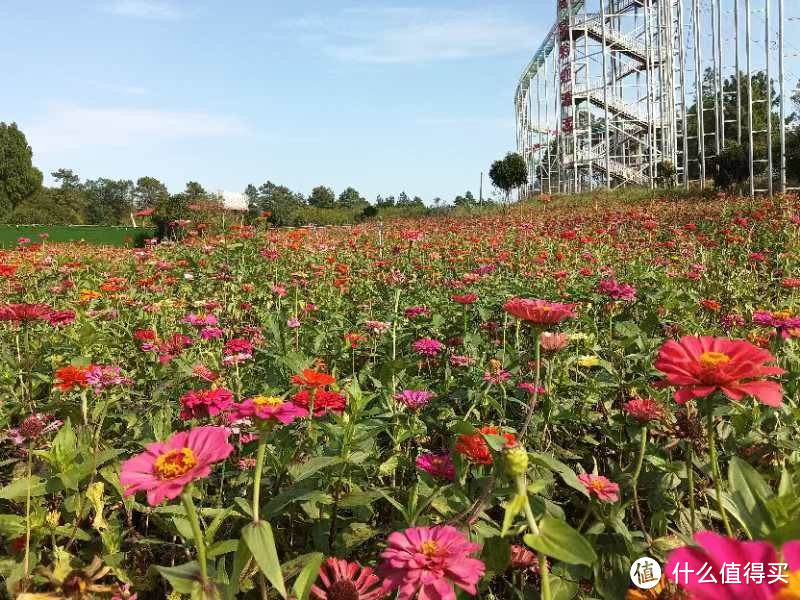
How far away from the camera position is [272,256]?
408cm

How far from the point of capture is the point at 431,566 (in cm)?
80

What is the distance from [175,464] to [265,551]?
178 mm

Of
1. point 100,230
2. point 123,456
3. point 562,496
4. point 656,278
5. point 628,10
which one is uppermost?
point 628,10

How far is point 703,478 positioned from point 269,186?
8858cm

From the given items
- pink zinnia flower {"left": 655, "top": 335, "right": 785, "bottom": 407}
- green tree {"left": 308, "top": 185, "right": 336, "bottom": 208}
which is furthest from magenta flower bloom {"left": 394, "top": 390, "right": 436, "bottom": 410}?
green tree {"left": 308, "top": 185, "right": 336, "bottom": 208}

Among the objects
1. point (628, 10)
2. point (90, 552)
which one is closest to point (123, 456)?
point (90, 552)

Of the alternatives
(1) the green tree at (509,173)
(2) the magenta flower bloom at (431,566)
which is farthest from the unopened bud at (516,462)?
(1) the green tree at (509,173)

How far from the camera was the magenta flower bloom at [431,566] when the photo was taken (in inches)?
30.6

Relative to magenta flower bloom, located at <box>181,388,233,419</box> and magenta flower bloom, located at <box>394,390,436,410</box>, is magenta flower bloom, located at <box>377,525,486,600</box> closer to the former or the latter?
magenta flower bloom, located at <box>181,388,233,419</box>

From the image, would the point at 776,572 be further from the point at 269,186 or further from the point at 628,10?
the point at 269,186

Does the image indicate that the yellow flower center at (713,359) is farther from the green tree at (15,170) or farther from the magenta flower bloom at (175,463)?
the green tree at (15,170)

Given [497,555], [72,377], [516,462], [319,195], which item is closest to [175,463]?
[516,462]
